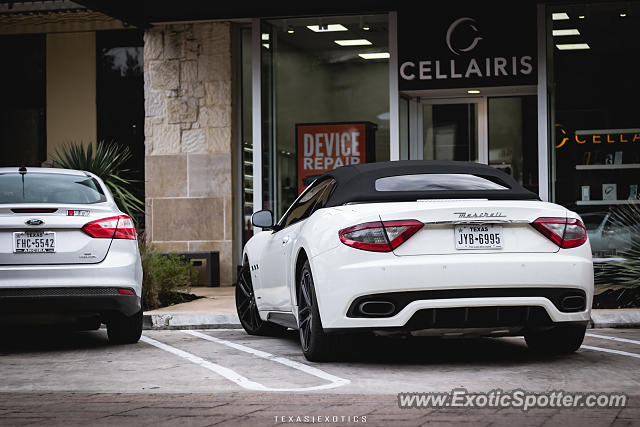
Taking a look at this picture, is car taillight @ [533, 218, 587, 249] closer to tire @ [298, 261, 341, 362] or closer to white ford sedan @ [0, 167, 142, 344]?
tire @ [298, 261, 341, 362]

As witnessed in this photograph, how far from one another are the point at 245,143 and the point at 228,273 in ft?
6.94

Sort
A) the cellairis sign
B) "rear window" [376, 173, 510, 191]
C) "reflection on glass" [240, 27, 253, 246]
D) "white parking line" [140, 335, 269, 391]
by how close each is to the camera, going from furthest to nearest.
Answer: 1. "reflection on glass" [240, 27, 253, 246]
2. the cellairis sign
3. "rear window" [376, 173, 510, 191]
4. "white parking line" [140, 335, 269, 391]

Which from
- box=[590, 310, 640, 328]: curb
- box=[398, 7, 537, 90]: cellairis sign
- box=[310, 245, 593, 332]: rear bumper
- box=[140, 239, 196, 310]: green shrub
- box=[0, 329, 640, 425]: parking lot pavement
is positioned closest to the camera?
box=[0, 329, 640, 425]: parking lot pavement

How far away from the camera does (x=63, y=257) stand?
8.25 metres

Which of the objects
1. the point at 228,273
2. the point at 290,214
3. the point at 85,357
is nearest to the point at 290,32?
the point at 228,273

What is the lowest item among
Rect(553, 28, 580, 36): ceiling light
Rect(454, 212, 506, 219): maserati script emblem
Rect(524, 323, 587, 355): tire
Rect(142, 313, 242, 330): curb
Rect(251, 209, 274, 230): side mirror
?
Rect(142, 313, 242, 330): curb

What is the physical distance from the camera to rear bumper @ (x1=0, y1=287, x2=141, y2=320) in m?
8.12

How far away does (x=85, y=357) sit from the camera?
812 centimetres

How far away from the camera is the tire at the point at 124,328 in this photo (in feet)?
29.4

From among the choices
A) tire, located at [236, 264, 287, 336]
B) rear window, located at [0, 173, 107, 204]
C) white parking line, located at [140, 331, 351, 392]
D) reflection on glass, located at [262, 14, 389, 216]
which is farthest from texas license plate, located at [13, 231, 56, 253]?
reflection on glass, located at [262, 14, 389, 216]

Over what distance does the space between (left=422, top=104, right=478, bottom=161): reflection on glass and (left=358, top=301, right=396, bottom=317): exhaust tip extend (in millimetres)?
9709

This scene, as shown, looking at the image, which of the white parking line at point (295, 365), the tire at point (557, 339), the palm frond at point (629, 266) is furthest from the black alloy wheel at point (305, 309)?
the palm frond at point (629, 266)

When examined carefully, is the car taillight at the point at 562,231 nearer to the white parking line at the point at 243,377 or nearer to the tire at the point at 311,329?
the tire at the point at 311,329

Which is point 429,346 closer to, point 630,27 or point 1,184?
point 1,184
